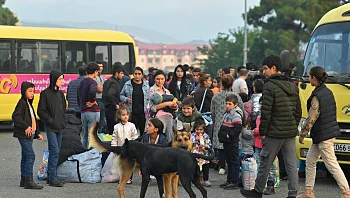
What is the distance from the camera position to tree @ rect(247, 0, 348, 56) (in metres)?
57.2

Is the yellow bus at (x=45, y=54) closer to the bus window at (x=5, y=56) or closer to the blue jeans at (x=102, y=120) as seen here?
the bus window at (x=5, y=56)

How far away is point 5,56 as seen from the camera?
2003cm

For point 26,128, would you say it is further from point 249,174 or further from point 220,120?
point 249,174

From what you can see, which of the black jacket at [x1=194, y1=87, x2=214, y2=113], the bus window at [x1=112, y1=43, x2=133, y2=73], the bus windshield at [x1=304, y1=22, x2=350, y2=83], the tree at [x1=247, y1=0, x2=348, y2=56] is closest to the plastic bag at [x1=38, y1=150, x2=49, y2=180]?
the black jacket at [x1=194, y1=87, x2=214, y2=113]

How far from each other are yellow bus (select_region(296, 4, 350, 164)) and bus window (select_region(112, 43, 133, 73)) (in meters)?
11.7

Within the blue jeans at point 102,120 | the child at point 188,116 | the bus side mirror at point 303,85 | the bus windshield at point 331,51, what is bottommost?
the blue jeans at point 102,120

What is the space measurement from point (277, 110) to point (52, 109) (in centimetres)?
346

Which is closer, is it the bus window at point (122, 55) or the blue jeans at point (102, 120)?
the blue jeans at point (102, 120)

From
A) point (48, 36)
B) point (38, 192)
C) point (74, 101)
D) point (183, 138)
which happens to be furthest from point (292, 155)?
point (48, 36)

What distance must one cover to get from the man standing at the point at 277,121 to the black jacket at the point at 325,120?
44 cm

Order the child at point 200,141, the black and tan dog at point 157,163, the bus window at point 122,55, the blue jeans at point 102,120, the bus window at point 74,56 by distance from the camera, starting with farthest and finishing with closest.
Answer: the bus window at point 122,55 < the bus window at point 74,56 < the blue jeans at point 102,120 < the child at point 200,141 < the black and tan dog at point 157,163

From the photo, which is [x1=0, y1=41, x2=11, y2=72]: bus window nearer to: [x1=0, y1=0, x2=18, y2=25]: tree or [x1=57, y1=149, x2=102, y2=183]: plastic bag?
[x1=57, y1=149, x2=102, y2=183]: plastic bag

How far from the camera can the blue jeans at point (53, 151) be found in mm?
10367

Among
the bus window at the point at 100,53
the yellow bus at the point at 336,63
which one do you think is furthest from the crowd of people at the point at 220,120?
the bus window at the point at 100,53
